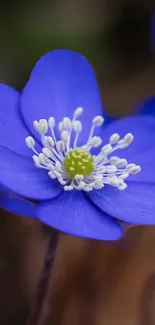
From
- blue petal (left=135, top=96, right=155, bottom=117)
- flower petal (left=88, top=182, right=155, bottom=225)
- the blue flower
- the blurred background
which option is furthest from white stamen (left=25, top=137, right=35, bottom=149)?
the blurred background

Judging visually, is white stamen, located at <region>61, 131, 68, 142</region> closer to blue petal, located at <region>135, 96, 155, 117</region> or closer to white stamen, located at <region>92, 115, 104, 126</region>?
white stamen, located at <region>92, 115, 104, 126</region>

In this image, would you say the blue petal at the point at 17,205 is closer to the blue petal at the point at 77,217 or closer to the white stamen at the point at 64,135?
the blue petal at the point at 77,217

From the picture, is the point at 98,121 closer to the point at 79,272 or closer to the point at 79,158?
the point at 79,158

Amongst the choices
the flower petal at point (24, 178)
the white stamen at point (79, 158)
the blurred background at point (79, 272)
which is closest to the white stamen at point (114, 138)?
the white stamen at point (79, 158)

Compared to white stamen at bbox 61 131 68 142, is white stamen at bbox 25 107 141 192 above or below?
below

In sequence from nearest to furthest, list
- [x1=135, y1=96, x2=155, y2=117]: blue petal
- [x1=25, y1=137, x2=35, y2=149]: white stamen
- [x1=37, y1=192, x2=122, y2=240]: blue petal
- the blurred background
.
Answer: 1. [x1=37, y1=192, x2=122, y2=240]: blue petal
2. [x1=25, y1=137, x2=35, y2=149]: white stamen
3. [x1=135, y1=96, x2=155, y2=117]: blue petal
4. the blurred background
